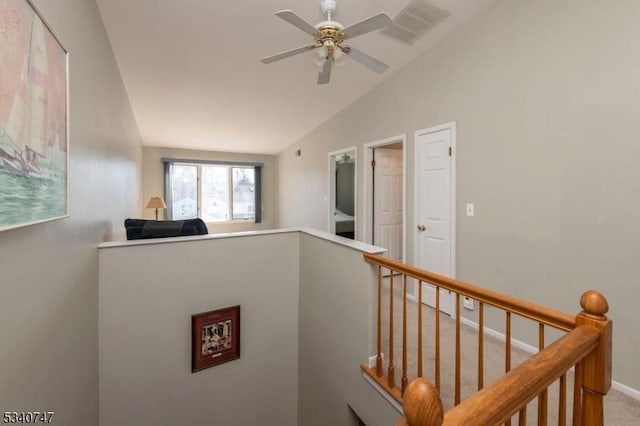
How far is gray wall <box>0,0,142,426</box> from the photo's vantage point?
1.05 meters

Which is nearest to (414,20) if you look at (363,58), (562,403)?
(363,58)

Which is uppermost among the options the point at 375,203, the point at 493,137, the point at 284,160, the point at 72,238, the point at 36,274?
the point at 284,160

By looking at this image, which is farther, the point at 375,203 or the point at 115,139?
the point at 375,203

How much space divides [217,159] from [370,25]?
548cm

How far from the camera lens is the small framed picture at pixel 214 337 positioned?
276cm

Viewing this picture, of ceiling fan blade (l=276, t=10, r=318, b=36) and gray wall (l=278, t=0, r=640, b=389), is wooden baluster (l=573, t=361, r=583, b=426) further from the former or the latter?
ceiling fan blade (l=276, t=10, r=318, b=36)

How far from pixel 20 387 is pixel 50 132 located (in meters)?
0.98

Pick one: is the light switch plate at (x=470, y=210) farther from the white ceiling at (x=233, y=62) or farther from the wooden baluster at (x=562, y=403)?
the wooden baluster at (x=562, y=403)

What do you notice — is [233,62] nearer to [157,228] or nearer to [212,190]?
[157,228]

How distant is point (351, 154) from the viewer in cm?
452

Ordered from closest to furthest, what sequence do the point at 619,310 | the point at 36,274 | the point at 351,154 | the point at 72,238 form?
the point at 36,274 < the point at 72,238 < the point at 619,310 < the point at 351,154

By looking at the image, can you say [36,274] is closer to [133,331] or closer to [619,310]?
[133,331]

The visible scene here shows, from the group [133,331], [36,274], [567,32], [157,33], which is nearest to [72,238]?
[36,274]

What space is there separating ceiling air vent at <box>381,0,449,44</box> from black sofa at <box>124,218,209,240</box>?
2.62 meters
